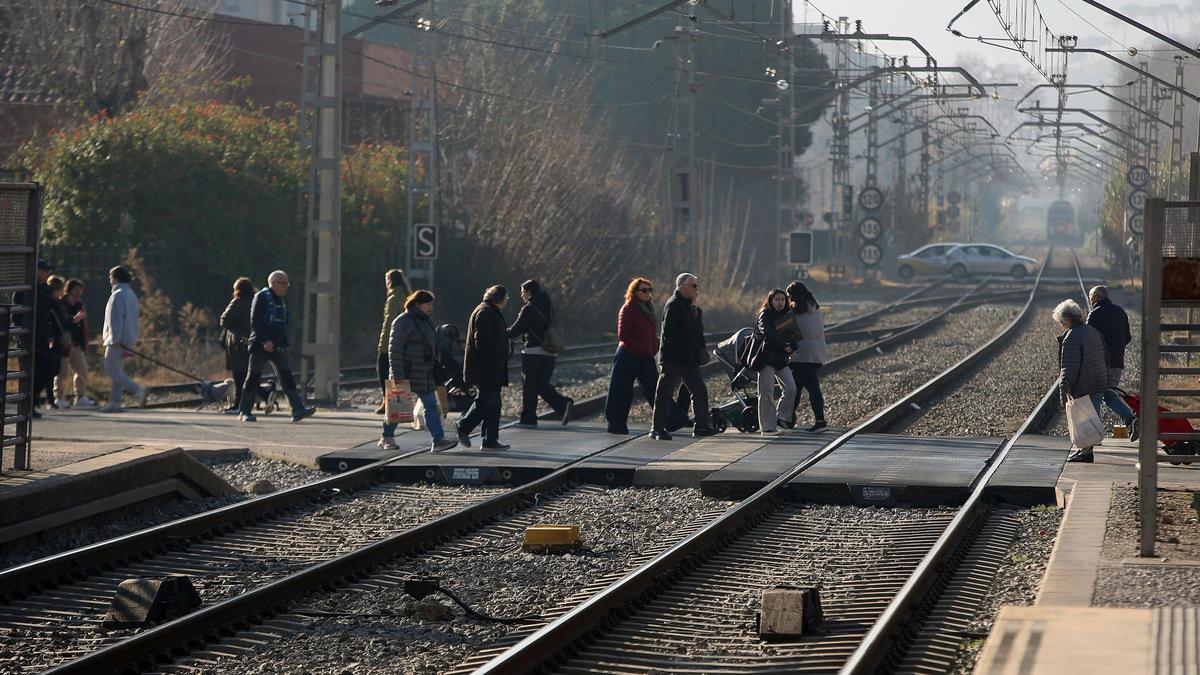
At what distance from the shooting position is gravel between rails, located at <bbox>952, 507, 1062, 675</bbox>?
853cm

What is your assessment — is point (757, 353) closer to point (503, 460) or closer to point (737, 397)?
point (737, 397)

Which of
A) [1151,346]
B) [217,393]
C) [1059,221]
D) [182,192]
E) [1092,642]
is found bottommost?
[1092,642]

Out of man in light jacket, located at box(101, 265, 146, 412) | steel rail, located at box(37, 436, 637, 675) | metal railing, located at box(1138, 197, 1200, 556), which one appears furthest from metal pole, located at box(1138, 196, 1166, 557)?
man in light jacket, located at box(101, 265, 146, 412)

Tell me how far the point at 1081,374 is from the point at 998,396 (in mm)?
9651

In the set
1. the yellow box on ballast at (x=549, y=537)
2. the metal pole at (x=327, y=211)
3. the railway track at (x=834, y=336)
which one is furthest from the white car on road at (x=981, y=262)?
the yellow box on ballast at (x=549, y=537)

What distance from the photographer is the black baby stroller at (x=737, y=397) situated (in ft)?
59.0

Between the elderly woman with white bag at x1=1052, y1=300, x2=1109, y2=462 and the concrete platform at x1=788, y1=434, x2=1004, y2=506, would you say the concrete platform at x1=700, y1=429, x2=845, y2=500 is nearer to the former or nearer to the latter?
the concrete platform at x1=788, y1=434, x2=1004, y2=506

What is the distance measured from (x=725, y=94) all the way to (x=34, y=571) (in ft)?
182

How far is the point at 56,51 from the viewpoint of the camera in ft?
129

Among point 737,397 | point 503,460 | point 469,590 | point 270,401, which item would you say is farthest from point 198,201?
point 469,590

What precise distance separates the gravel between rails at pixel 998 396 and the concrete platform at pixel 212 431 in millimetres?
7041

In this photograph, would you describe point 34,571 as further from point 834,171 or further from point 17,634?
point 834,171

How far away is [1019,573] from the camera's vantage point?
10500 mm

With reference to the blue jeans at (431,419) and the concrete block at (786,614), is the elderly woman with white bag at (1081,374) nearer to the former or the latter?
the blue jeans at (431,419)
